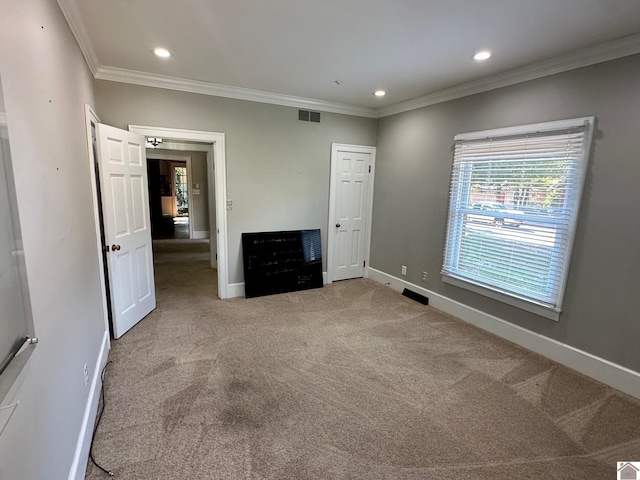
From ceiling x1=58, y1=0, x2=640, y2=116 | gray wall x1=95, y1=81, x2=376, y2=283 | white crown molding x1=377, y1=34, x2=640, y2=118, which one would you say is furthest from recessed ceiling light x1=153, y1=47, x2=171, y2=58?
white crown molding x1=377, y1=34, x2=640, y2=118

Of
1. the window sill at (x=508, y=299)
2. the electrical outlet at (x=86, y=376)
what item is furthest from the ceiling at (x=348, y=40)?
the electrical outlet at (x=86, y=376)

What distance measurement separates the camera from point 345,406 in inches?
87.8

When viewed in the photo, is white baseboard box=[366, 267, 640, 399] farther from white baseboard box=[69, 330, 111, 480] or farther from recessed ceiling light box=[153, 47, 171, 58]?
recessed ceiling light box=[153, 47, 171, 58]

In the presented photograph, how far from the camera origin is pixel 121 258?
126 inches

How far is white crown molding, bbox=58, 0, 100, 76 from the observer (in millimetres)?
1990

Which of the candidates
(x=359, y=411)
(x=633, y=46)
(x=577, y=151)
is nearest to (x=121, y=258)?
(x=359, y=411)

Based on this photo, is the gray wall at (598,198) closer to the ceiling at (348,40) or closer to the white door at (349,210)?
the ceiling at (348,40)

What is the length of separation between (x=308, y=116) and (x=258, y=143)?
0.85 metres

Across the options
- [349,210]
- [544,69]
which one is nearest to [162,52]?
[349,210]

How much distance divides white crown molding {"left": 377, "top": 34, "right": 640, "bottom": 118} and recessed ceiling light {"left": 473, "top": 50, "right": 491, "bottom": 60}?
504mm

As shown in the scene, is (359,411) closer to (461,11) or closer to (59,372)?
(59,372)

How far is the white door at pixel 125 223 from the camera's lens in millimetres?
2977

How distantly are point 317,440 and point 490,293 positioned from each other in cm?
251

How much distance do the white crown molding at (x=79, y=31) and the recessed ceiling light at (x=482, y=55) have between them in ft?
10.1
